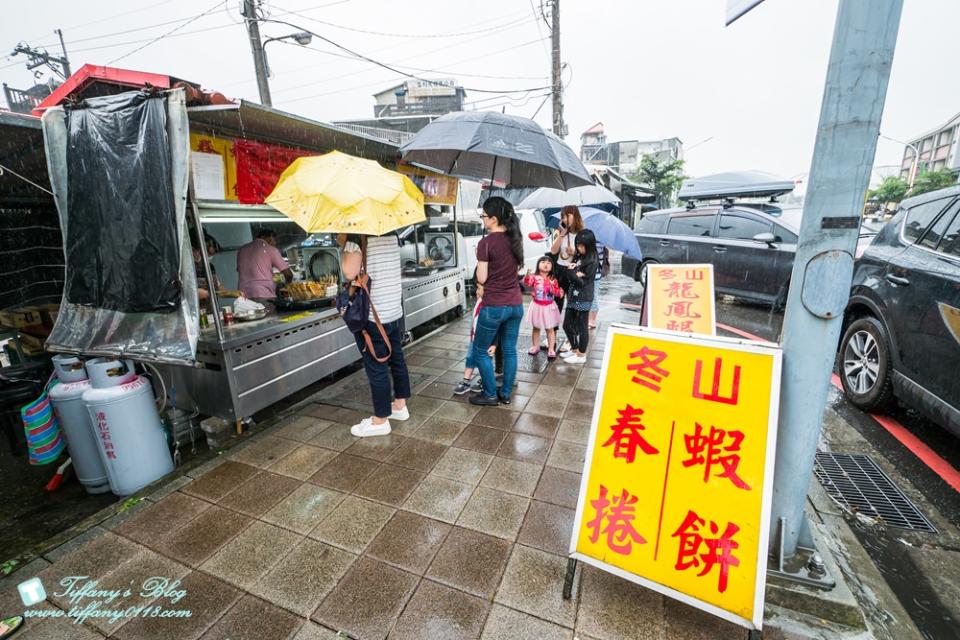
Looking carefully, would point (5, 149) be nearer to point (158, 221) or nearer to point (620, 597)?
point (158, 221)

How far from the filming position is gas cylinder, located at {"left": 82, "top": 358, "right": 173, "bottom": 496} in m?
3.14

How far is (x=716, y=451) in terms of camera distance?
1894mm

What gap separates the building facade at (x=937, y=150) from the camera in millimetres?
45172

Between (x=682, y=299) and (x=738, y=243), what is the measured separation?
5.00 metres

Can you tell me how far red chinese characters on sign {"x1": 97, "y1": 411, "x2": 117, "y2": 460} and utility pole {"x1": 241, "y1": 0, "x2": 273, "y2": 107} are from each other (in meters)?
8.29

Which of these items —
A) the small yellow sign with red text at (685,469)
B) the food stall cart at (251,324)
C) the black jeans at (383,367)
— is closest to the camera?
the small yellow sign with red text at (685,469)

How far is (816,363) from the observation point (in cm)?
190

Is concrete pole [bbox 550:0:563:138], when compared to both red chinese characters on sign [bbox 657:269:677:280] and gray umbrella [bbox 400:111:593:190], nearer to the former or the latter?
gray umbrella [bbox 400:111:593:190]

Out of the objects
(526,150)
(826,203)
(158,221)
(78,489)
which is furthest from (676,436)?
(78,489)

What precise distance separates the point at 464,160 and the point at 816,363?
13.8 ft

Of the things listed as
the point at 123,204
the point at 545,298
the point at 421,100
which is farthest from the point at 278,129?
the point at 421,100

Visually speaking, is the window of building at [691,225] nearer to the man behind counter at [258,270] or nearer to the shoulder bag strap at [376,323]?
the shoulder bag strap at [376,323]

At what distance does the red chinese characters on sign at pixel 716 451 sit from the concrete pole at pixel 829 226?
36 cm

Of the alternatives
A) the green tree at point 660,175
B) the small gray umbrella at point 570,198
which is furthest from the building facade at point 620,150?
the small gray umbrella at point 570,198
